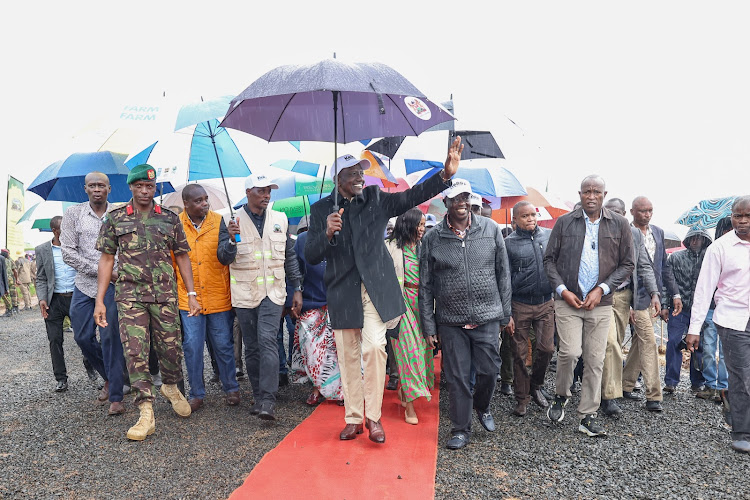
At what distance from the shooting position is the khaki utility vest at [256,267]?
5363mm

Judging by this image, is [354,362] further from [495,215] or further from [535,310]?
[495,215]

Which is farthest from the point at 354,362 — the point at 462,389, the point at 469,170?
the point at 469,170

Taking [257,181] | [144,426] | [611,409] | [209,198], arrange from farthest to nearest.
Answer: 1. [209,198]
2. [257,181]
3. [611,409]
4. [144,426]

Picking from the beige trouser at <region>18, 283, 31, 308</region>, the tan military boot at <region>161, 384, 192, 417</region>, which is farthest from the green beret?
the beige trouser at <region>18, 283, 31, 308</region>

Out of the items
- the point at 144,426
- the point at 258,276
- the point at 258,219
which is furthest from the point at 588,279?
the point at 144,426

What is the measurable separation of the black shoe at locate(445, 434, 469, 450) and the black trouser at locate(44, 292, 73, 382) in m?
4.66

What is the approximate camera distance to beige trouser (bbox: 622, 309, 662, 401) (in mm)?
5539

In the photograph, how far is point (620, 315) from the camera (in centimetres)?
572

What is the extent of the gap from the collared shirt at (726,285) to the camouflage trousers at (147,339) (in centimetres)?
431

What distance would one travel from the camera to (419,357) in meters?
5.23

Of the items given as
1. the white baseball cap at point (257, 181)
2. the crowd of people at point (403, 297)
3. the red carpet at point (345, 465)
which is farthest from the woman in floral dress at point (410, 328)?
the white baseball cap at point (257, 181)

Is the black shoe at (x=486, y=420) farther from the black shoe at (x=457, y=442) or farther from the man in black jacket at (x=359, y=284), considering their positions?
the man in black jacket at (x=359, y=284)

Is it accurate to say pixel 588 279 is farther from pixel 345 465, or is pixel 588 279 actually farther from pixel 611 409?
pixel 345 465

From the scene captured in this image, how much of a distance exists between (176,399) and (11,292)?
16.7 metres
